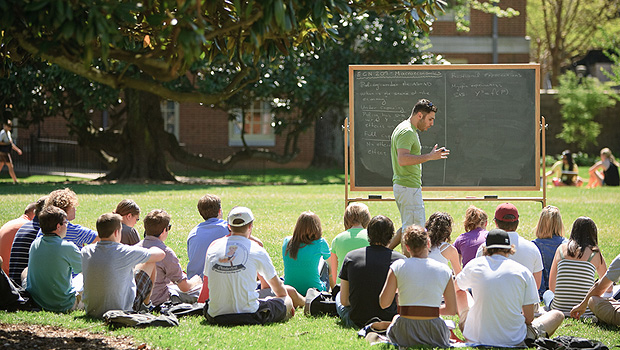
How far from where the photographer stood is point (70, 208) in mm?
7777

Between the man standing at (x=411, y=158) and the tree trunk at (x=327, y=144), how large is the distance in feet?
68.3

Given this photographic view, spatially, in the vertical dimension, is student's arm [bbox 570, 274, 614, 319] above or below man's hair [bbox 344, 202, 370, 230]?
below

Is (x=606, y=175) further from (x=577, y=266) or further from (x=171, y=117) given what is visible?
(x=171, y=117)

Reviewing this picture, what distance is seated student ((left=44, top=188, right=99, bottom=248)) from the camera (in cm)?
770

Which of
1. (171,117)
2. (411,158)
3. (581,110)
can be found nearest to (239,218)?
(411,158)

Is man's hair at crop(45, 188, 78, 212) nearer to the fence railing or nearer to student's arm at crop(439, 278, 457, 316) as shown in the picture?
student's arm at crop(439, 278, 457, 316)

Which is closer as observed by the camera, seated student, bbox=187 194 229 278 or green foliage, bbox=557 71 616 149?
seated student, bbox=187 194 229 278

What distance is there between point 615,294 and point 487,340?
2108 millimetres

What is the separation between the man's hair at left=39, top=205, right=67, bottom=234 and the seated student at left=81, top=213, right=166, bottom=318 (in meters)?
0.40

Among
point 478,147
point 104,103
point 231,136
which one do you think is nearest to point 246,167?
point 231,136

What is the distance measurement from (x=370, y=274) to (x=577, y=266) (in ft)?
6.79

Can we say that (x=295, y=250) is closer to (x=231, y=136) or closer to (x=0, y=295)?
(x=0, y=295)

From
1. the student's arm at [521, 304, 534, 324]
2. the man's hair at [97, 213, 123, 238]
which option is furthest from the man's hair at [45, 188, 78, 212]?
the student's arm at [521, 304, 534, 324]

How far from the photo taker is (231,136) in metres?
31.4
